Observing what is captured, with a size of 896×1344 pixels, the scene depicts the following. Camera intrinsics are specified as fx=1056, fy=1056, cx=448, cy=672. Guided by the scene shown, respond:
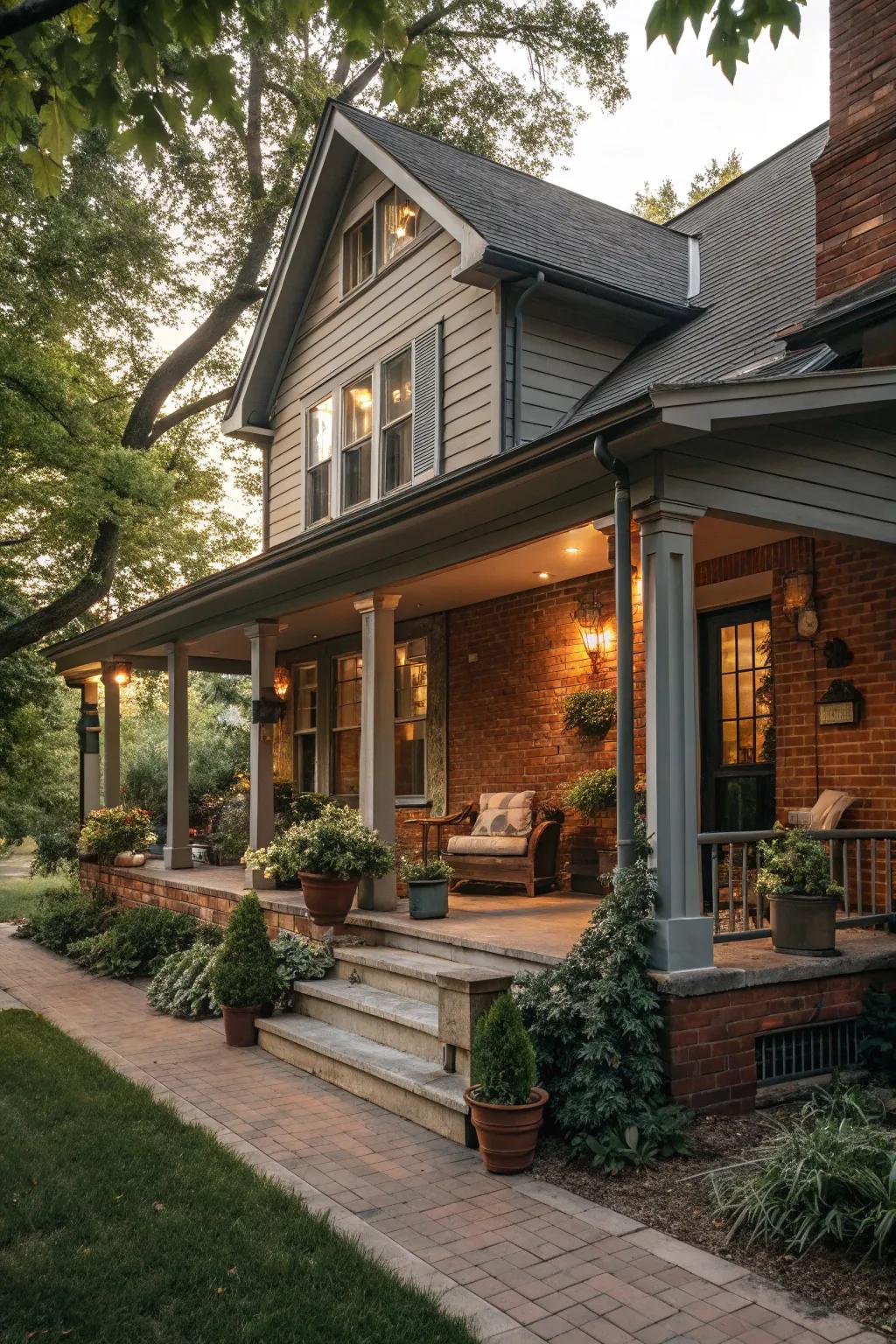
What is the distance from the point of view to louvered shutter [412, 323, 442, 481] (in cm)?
1012

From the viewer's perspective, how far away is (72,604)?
1731 cm

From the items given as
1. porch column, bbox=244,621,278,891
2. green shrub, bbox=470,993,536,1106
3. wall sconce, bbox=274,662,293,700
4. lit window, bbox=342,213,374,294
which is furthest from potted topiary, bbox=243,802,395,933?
lit window, bbox=342,213,374,294

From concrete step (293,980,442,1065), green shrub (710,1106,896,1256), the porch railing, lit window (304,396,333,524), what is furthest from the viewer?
lit window (304,396,333,524)

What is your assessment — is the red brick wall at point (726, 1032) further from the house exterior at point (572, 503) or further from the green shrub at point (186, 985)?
the green shrub at point (186, 985)

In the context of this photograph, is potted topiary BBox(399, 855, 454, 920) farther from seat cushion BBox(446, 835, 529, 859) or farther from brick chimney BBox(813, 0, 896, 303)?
brick chimney BBox(813, 0, 896, 303)

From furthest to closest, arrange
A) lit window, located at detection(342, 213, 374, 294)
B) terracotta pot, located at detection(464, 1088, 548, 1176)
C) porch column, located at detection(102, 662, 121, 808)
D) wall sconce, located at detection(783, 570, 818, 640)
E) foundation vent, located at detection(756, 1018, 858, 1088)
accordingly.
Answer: porch column, located at detection(102, 662, 121, 808) < lit window, located at detection(342, 213, 374, 294) < wall sconce, located at detection(783, 570, 818, 640) < foundation vent, located at detection(756, 1018, 858, 1088) < terracotta pot, located at detection(464, 1088, 548, 1176)

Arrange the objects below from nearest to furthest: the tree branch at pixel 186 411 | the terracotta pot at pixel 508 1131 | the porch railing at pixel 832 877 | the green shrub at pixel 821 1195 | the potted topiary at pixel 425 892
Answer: the green shrub at pixel 821 1195
the terracotta pot at pixel 508 1131
the porch railing at pixel 832 877
the potted topiary at pixel 425 892
the tree branch at pixel 186 411

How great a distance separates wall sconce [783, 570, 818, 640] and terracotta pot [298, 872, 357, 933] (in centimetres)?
374

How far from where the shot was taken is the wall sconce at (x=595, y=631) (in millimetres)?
9211

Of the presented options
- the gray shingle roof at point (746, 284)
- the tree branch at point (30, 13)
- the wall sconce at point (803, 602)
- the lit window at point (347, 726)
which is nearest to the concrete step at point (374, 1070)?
the wall sconce at point (803, 602)

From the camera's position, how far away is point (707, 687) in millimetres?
8680

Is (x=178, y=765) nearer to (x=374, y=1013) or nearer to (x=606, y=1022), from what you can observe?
(x=374, y=1013)

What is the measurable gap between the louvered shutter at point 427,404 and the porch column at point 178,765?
399 cm

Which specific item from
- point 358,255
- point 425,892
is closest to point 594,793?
point 425,892
